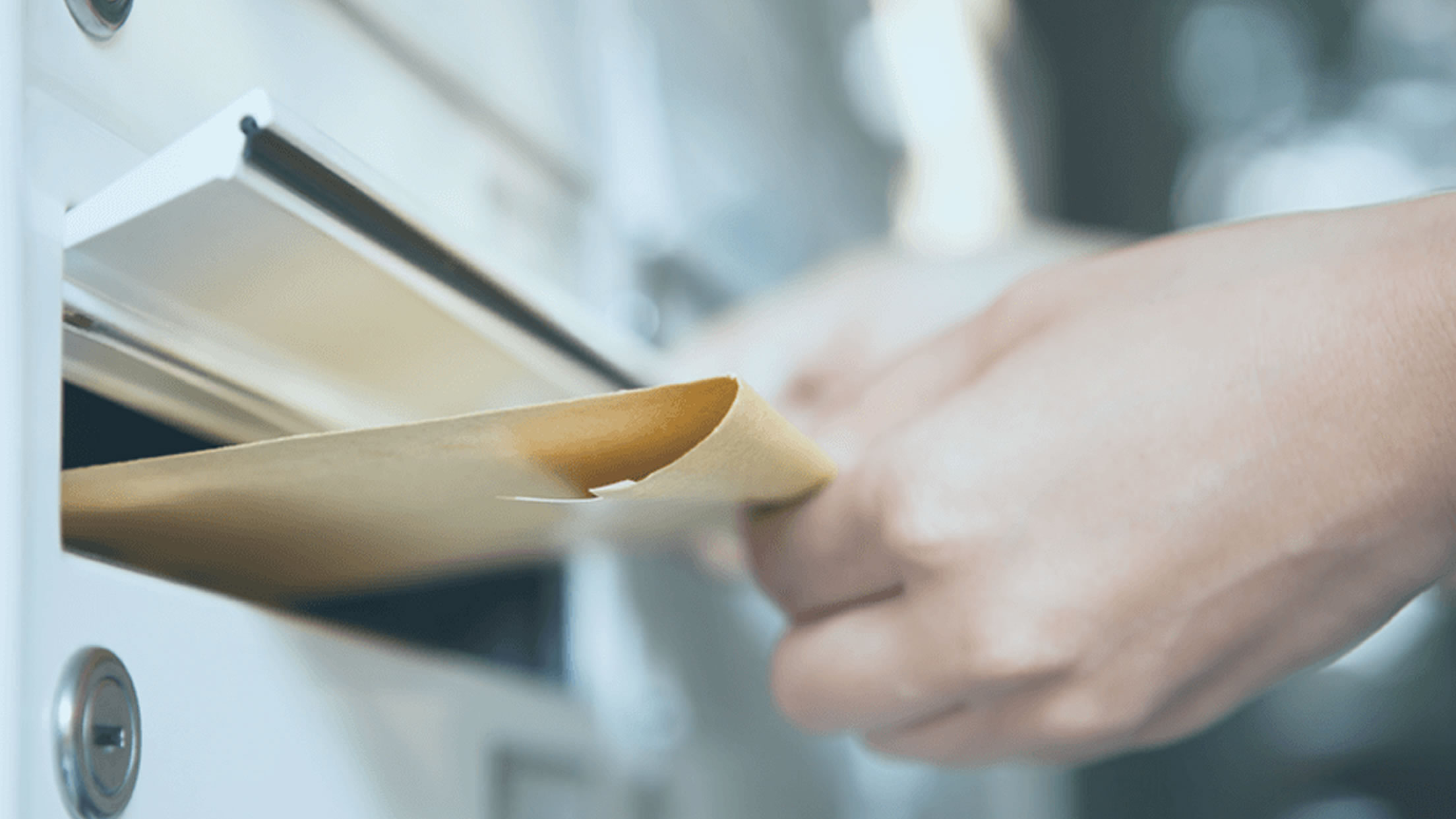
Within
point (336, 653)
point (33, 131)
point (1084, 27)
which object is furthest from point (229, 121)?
point (1084, 27)

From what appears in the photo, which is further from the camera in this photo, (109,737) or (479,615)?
(479,615)

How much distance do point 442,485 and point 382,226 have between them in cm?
6

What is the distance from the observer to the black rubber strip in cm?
22

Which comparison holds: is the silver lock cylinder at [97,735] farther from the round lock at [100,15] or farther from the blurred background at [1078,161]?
the blurred background at [1078,161]

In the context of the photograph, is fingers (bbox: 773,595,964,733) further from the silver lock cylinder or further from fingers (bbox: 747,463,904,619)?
the silver lock cylinder

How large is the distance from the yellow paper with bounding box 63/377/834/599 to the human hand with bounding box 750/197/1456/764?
0.04m

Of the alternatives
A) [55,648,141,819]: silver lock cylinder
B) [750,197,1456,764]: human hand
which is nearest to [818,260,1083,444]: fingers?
[750,197,1456,764]: human hand

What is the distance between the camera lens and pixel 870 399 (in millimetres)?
387

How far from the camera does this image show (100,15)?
0.26 m

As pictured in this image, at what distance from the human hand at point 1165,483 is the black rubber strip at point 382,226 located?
0.10m

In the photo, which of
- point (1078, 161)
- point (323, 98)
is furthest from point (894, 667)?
point (1078, 161)

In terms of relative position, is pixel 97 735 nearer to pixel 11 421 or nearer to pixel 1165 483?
pixel 11 421

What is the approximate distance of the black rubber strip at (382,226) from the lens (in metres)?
0.22

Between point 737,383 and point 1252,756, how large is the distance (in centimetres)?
119
